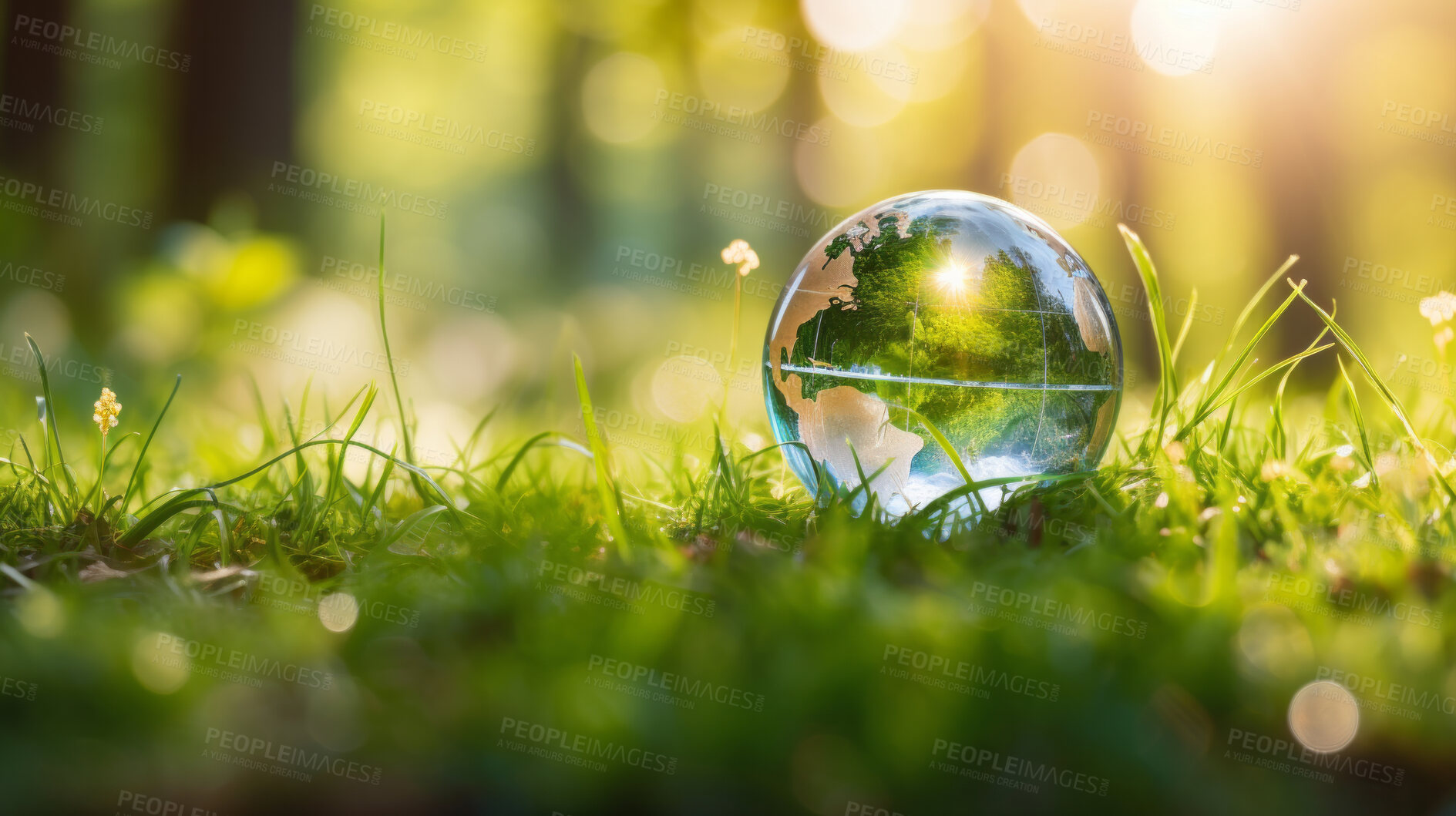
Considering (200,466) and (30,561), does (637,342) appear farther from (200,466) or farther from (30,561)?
(30,561)

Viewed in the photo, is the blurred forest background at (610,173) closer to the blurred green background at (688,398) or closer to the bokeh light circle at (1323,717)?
the blurred green background at (688,398)

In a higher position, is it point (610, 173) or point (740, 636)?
point (610, 173)

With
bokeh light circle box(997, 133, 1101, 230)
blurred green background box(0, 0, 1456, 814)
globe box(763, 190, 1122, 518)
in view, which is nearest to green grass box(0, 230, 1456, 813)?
blurred green background box(0, 0, 1456, 814)

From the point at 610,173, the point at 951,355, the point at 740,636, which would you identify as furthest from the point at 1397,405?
the point at 610,173

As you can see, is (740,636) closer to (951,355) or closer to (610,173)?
(951,355)

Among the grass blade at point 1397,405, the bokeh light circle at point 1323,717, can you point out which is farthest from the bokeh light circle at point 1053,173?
the bokeh light circle at point 1323,717

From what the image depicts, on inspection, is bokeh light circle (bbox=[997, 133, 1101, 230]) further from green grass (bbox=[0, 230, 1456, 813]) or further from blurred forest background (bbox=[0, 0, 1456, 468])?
green grass (bbox=[0, 230, 1456, 813])

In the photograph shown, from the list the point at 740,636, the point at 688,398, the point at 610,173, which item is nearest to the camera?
the point at 740,636
